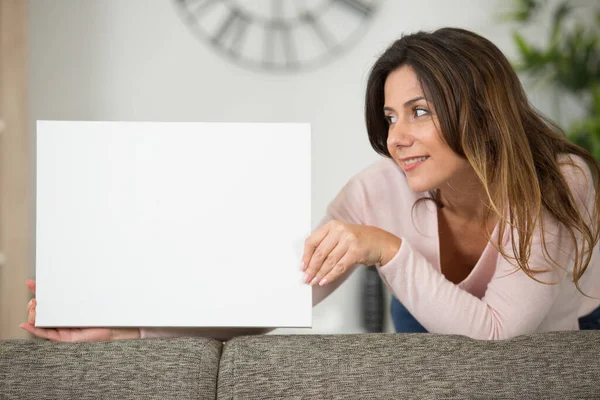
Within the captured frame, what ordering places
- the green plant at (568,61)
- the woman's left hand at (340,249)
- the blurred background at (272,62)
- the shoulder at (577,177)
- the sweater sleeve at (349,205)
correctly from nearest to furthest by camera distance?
1. the woman's left hand at (340,249)
2. the shoulder at (577,177)
3. the sweater sleeve at (349,205)
4. the green plant at (568,61)
5. the blurred background at (272,62)

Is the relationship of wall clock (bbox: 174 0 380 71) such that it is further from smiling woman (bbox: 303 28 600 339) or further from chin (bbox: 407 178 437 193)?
chin (bbox: 407 178 437 193)

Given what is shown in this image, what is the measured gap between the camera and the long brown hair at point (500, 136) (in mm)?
982

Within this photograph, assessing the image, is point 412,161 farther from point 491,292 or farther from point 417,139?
point 491,292

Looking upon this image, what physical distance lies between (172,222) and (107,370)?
210mm

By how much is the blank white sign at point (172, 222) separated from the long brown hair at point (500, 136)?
33 cm

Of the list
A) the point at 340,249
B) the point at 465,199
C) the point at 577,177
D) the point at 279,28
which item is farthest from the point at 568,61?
the point at 340,249

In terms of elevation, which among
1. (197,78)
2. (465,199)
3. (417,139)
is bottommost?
(465,199)

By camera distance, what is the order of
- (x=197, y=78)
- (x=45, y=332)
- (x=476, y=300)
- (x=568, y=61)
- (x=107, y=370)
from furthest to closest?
(x=197, y=78)
(x=568, y=61)
(x=476, y=300)
(x=45, y=332)
(x=107, y=370)

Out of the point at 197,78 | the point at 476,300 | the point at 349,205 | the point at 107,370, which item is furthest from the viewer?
the point at 197,78

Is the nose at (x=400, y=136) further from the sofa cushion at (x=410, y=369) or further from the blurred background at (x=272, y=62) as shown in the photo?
the blurred background at (x=272, y=62)

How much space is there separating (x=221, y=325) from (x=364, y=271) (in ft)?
6.36

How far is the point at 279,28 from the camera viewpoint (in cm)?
273

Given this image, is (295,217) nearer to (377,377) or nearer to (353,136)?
(377,377)

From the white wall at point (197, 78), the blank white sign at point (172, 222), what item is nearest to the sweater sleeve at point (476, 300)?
the blank white sign at point (172, 222)
